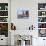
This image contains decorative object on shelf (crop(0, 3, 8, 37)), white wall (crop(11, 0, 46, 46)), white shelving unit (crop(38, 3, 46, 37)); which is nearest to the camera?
white wall (crop(11, 0, 46, 46))

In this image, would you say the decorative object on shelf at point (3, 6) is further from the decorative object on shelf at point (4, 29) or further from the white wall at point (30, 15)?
the decorative object on shelf at point (4, 29)

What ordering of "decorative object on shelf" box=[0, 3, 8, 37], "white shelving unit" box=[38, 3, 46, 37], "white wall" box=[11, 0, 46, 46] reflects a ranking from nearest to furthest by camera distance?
"white wall" box=[11, 0, 46, 46] < "white shelving unit" box=[38, 3, 46, 37] < "decorative object on shelf" box=[0, 3, 8, 37]

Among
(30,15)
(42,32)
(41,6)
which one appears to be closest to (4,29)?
(30,15)

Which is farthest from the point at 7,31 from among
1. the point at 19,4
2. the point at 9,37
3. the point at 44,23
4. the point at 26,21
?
the point at 44,23

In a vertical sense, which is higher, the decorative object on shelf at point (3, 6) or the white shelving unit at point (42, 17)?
the decorative object on shelf at point (3, 6)

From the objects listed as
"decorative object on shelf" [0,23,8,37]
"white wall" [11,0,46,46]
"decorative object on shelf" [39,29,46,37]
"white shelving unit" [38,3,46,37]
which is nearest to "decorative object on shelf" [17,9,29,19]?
"white wall" [11,0,46,46]

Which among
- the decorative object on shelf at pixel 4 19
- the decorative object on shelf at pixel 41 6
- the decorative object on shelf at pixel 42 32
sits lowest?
Answer: the decorative object on shelf at pixel 42 32

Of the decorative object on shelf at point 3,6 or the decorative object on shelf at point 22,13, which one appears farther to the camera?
the decorative object on shelf at point 3,6

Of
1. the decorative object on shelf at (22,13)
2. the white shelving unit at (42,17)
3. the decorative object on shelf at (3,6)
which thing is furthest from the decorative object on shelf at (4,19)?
the white shelving unit at (42,17)

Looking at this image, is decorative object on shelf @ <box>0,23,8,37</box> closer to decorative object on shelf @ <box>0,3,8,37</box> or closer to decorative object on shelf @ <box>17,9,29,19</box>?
decorative object on shelf @ <box>0,3,8,37</box>

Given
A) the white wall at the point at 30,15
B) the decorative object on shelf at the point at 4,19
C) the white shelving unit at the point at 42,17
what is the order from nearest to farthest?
the white wall at the point at 30,15 → the white shelving unit at the point at 42,17 → the decorative object on shelf at the point at 4,19

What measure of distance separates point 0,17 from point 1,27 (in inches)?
21.2

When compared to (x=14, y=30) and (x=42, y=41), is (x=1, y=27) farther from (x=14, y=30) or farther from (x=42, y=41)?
(x=42, y=41)

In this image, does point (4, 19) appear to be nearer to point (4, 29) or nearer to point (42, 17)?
point (4, 29)
